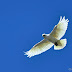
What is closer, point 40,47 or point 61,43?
point 61,43

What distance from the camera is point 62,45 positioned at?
118ft

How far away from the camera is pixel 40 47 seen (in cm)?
3738

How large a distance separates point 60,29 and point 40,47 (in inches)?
88.3

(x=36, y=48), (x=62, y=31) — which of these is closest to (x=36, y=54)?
(x=36, y=48)

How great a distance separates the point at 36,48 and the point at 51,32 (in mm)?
2019

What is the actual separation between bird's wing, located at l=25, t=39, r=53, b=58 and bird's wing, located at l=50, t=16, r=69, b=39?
112 cm

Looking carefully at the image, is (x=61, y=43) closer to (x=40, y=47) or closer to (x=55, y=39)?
(x=55, y=39)

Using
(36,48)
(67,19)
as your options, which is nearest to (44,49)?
(36,48)

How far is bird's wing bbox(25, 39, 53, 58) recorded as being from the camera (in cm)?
3716

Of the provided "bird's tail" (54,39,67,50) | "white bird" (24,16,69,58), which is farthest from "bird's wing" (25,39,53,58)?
"bird's tail" (54,39,67,50)

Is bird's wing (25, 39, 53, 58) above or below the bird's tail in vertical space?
above

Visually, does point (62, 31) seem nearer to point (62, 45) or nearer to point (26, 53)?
point (62, 45)

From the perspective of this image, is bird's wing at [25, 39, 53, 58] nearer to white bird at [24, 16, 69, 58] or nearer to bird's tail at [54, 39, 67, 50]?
white bird at [24, 16, 69, 58]

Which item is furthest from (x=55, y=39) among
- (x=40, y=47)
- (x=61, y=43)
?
(x=40, y=47)
